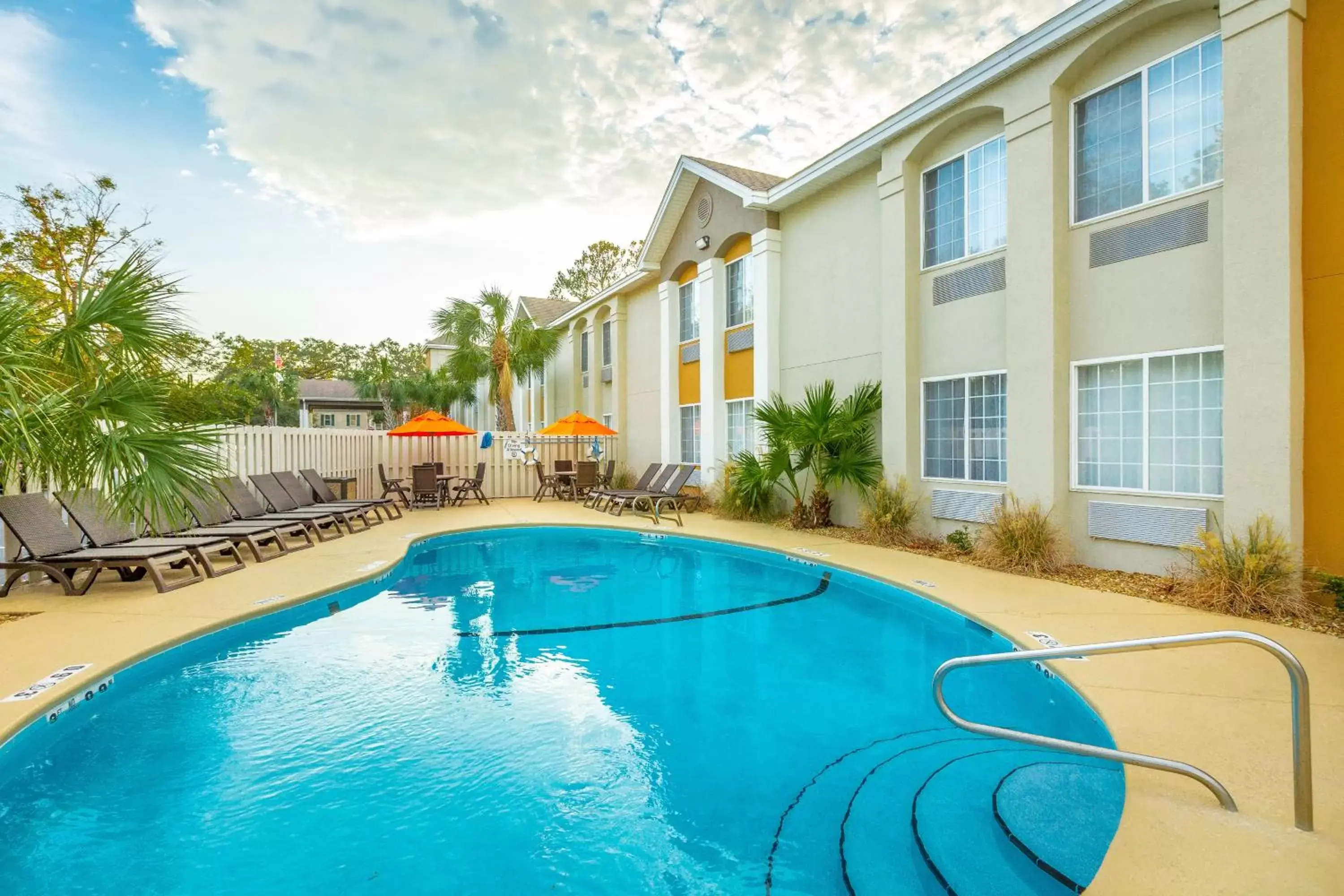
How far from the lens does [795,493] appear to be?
1212 cm

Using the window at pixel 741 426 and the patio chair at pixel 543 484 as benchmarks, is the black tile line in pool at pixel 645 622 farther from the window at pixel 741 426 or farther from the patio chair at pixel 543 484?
the patio chair at pixel 543 484

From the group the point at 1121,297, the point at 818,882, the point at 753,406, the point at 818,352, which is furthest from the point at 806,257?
the point at 818,882

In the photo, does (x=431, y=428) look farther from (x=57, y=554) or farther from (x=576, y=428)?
(x=57, y=554)

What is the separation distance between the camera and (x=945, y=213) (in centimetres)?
1020

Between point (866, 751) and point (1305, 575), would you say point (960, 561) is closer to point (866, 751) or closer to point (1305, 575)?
point (1305, 575)

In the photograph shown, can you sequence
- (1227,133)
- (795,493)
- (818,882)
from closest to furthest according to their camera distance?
(818,882) → (1227,133) → (795,493)

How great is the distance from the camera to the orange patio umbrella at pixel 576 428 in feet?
57.0

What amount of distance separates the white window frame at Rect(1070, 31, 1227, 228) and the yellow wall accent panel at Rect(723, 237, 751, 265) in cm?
707

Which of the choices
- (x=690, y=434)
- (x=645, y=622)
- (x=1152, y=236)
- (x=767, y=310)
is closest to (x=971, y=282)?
(x=1152, y=236)

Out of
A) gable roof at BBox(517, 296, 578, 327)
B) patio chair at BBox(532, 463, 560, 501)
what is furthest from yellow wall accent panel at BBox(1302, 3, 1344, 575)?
gable roof at BBox(517, 296, 578, 327)

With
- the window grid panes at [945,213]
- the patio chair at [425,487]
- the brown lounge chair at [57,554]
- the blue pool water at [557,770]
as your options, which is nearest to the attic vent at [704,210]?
the window grid panes at [945,213]

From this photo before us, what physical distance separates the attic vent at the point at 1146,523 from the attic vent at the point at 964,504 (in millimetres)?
1251

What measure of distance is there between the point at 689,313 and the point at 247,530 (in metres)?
→ 11.3

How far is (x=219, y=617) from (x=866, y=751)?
5.78 meters
